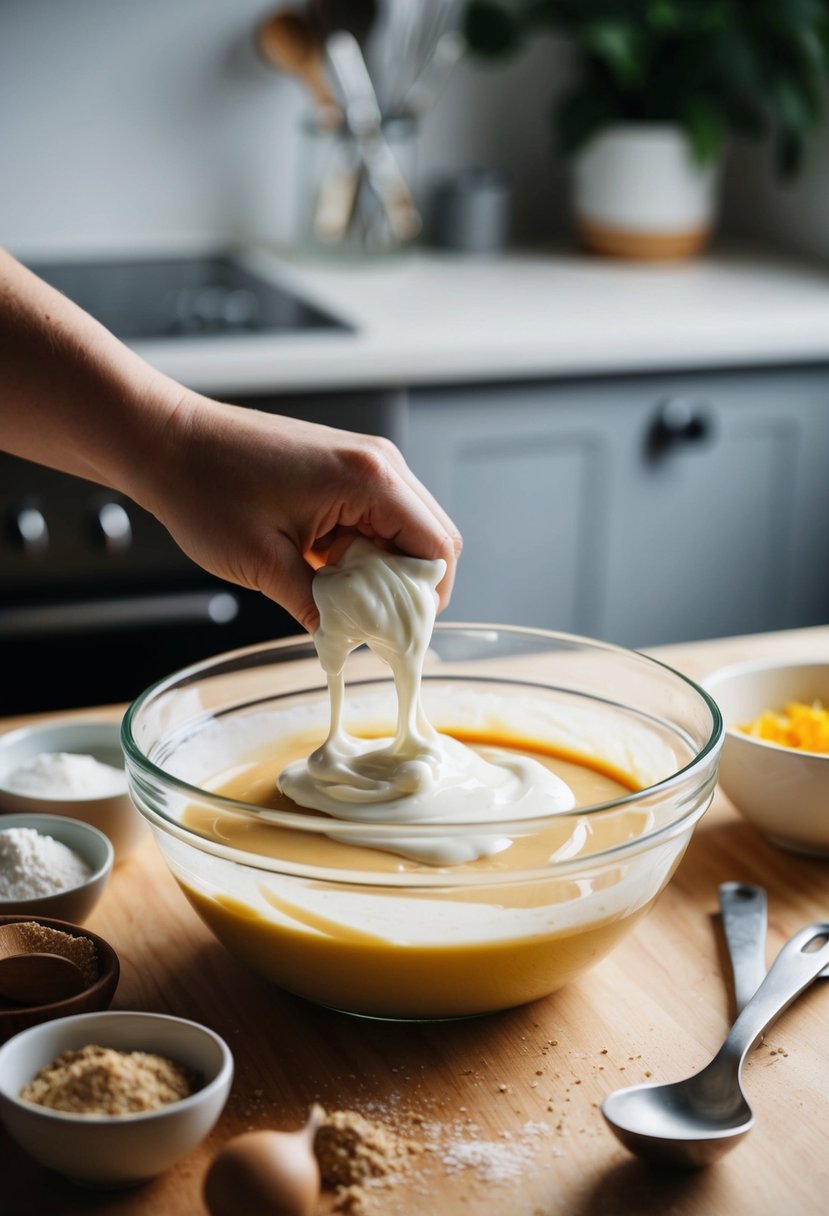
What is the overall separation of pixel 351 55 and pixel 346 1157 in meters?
2.17

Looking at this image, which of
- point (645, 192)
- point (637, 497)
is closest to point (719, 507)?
point (637, 497)

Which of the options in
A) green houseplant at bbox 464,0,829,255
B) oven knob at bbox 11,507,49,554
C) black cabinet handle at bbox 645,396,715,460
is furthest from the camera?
green houseplant at bbox 464,0,829,255

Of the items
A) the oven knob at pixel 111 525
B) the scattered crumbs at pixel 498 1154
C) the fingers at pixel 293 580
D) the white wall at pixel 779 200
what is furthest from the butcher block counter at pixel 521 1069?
the white wall at pixel 779 200

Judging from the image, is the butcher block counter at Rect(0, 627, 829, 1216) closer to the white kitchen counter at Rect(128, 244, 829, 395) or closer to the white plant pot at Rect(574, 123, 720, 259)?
the white kitchen counter at Rect(128, 244, 829, 395)

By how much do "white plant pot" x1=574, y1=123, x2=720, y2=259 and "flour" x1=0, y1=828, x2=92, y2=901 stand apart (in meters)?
1.92

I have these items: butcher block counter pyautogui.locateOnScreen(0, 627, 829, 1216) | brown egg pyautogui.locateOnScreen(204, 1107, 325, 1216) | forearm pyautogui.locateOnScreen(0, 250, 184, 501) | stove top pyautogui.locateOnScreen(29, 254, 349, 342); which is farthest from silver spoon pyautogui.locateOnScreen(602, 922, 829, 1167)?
stove top pyautogui.locateOnScreen(29, 254, 349, 342)

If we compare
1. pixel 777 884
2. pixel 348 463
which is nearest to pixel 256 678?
pixel 348 463

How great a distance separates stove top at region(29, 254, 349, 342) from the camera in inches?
80.6

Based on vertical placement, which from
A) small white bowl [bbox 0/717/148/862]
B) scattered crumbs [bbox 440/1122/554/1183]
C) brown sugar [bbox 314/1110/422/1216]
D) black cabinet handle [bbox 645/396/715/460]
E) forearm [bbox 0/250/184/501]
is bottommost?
black cabinet handle [bbox 645/396/715/460]

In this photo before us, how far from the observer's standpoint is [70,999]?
77 centimetres

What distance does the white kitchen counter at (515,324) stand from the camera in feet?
6.24

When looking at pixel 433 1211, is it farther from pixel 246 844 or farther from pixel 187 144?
pixel 187 144

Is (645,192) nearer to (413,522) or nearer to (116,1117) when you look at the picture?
(413,522)

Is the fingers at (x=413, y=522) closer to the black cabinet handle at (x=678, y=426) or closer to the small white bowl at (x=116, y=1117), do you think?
the small white bowl at (x=116, y=1117)
